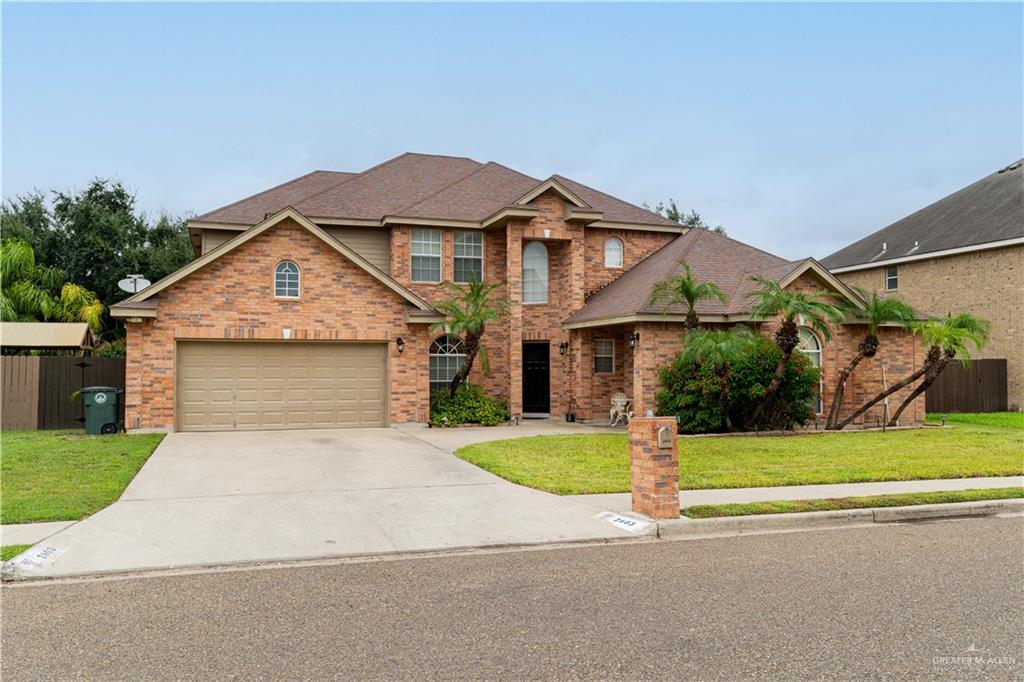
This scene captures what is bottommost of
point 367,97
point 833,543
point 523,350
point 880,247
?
point 833,543

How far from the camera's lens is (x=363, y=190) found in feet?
80.2

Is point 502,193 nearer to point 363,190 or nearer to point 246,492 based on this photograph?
point 363,190

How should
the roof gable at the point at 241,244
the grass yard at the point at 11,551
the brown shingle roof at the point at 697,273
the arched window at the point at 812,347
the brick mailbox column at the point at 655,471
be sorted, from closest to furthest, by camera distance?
the grass yard at the point at 11,551, the brick mailbox column at the point at 655,471, the roof gable at the point at 241,244, the brown shingle roof at the point at 697,273, the arched window at the point at 812,347

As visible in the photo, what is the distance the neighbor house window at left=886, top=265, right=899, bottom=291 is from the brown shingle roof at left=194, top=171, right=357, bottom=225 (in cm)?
2123

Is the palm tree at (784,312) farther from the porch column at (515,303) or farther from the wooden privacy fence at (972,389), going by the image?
the wooden privacy fence at (972,389)

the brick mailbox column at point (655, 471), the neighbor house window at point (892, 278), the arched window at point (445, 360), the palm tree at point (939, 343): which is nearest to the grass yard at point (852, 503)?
the brick mailbox column at point (655, 471)

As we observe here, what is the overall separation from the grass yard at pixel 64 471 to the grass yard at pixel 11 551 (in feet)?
4.18

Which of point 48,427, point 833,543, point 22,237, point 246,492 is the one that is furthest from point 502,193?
point 22,237

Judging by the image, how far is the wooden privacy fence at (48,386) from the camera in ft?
61.4

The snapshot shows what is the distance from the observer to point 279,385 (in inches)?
765

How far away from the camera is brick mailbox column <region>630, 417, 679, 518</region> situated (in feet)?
28.8

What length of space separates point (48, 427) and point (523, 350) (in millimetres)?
13079

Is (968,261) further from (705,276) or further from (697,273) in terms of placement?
(697,273)

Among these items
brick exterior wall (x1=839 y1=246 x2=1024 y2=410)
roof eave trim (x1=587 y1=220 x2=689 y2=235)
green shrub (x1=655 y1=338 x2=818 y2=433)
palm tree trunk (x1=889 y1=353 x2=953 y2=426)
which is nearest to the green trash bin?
green shrub (x1=655 y1=338 x2=818 y2=433)
